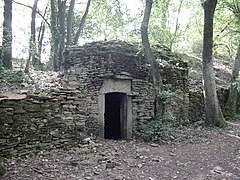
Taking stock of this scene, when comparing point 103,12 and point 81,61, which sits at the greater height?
point 103,12

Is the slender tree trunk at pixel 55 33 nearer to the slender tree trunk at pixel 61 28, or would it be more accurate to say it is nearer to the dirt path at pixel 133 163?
the slender tree trunk at pixel 61 28

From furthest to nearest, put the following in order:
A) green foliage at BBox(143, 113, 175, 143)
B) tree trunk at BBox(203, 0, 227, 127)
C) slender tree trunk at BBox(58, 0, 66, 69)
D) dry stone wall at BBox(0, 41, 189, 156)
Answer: slender tree trunk at BBox(58, 0, 66, 69)
tree trunk at BBox(203, 0, 227, 127)
green foliage at BBox(143, 113, 175, 143)
dry stone wall at BBox(0, 41, 189, 156)

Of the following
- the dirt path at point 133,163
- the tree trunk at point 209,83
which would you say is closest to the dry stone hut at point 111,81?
the dirt path at point 133,163

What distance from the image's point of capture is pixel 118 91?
859 cm

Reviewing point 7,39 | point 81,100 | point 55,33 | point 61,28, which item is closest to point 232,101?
point 81,100

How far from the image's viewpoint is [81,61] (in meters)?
8.43

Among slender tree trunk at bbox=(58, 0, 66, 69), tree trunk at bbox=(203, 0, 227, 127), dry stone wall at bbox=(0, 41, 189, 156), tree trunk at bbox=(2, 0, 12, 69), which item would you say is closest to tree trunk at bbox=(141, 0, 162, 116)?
dry stone wall at bbox=(0, 41, 189, 156)

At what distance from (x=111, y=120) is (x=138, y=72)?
2.44m

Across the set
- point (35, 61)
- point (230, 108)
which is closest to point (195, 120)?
point (230, 108)

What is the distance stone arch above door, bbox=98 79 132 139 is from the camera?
8.26 metres

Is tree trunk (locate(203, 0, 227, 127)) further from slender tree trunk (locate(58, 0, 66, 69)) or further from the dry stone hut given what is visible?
slender tree trunk (locate(58, 0, 66, 69))

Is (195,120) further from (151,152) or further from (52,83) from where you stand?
(52,83)

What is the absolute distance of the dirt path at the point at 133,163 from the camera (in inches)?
196

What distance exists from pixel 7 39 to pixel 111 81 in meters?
4.02
